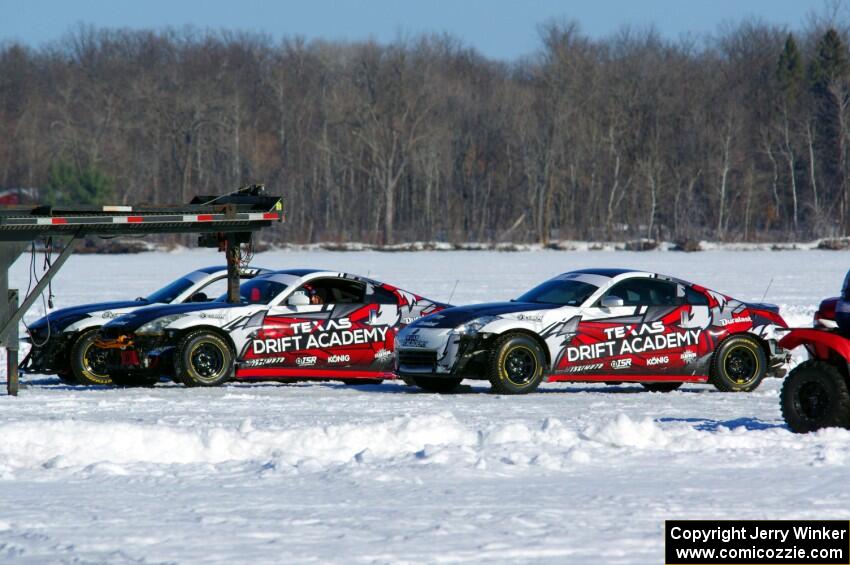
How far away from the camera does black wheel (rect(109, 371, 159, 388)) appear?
16.7 meters

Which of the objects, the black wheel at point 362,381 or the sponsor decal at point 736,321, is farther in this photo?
the black wheel at point 362,381

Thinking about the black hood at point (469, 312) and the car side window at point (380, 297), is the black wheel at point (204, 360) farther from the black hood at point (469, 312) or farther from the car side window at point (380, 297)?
the black hood at point (469, 312)

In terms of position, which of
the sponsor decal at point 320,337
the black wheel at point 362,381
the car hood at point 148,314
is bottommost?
the black wheel at point 362,381

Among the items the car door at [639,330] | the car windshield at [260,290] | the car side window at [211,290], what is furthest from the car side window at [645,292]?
the car side window at [211,290]

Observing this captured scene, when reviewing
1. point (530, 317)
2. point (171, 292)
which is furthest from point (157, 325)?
point (530, 317)

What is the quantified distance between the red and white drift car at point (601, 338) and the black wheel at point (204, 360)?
6.54 ft

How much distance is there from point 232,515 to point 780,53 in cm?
10259

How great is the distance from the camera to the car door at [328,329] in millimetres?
16562

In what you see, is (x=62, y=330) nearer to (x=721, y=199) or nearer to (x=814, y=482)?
(x=814, y=482)

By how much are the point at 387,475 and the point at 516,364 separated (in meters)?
6.29

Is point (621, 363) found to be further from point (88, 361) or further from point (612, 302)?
point (88, 361)

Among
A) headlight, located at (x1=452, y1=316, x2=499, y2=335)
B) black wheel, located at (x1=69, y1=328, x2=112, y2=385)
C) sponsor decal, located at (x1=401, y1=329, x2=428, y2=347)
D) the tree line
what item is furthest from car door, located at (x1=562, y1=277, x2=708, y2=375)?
the tree line

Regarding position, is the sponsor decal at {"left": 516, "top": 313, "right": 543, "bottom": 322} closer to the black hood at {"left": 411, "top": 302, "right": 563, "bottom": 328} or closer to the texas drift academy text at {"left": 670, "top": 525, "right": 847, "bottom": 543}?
the black hood at {"left": 411, "top": 302, "right": 563, "bottom": 328}

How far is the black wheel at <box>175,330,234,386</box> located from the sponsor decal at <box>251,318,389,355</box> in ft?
1.20
